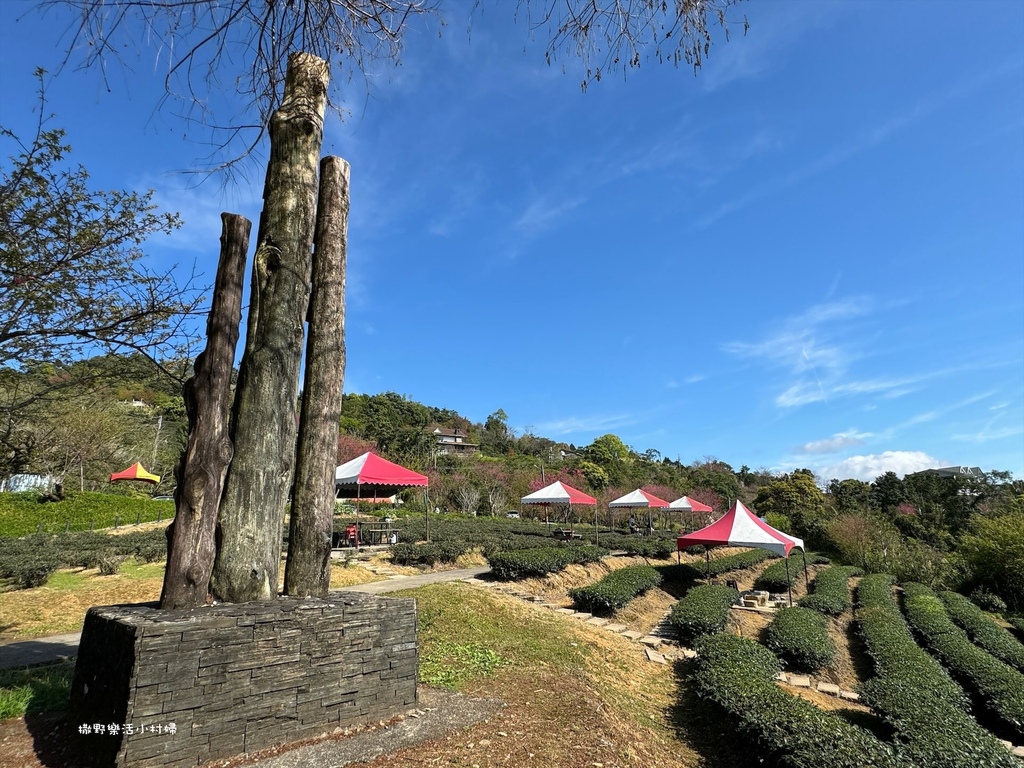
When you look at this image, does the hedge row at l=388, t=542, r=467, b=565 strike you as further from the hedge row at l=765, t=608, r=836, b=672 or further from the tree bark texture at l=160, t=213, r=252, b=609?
the tree bark texture at l=160, t=213, r=252, b=609

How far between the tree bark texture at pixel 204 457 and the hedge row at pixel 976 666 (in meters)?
9.85

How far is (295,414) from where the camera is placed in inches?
165

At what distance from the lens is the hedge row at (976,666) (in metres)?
7.07

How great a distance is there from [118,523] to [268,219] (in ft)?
69.2

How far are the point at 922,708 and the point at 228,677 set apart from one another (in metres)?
6.99

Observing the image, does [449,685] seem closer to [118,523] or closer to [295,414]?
[295,414]

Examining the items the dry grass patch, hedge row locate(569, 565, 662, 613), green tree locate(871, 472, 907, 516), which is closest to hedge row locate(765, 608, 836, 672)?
hedge row locate(569, 565, 662, 613)

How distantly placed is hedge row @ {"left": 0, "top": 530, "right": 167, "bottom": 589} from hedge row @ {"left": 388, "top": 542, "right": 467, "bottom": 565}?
509 cm

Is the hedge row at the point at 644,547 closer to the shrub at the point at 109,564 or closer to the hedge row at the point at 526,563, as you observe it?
the hedge row at the point at 526,563

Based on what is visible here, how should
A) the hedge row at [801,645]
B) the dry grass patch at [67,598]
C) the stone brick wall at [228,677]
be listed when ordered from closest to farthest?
1. the stone brick wall at [228,677]
2. the dry grass patch at [67,598]
3. the hedge row at [801,645]

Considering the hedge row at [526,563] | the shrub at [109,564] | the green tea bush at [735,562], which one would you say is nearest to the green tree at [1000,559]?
the green tea bush at [735,562]

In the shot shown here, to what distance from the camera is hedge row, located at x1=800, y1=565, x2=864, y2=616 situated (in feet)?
41.7

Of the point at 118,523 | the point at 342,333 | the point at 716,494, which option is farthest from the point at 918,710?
the point at 716,494

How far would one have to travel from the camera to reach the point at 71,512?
20.1 m
